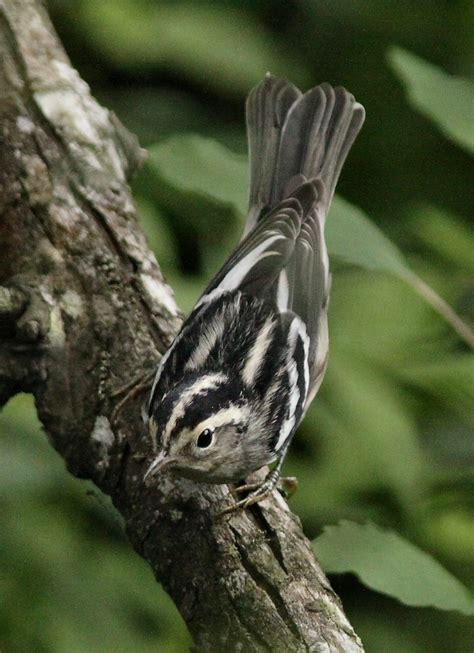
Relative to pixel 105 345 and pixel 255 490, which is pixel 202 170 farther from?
pixel 255 490

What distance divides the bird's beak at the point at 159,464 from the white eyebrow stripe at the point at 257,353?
0.42m

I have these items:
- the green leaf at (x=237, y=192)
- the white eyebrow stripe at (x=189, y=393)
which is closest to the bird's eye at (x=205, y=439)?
the white eyebrow stripe at (x=189, y=393)

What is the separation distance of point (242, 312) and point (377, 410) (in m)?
0.79

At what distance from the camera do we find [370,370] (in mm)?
3881

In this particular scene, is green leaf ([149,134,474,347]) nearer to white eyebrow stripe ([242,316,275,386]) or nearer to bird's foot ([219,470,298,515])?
white eyebrow stripe ([242,316,275,386])

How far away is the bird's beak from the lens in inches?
110

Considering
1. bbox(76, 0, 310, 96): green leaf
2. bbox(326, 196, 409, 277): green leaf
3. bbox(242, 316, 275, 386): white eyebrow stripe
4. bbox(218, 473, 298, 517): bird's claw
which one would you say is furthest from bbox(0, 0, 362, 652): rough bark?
bbox(76, 0, 310, 96): green leaf

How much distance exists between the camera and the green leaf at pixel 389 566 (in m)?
2.58

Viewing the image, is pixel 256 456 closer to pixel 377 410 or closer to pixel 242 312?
pixel 242 312

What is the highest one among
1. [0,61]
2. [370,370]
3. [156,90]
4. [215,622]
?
[0,61]

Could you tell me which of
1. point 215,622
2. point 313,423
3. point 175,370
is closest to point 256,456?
point 175,370

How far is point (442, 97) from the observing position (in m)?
3.36

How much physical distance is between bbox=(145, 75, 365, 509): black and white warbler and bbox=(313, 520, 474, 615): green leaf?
0.25 m

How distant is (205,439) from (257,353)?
0.32 metres
